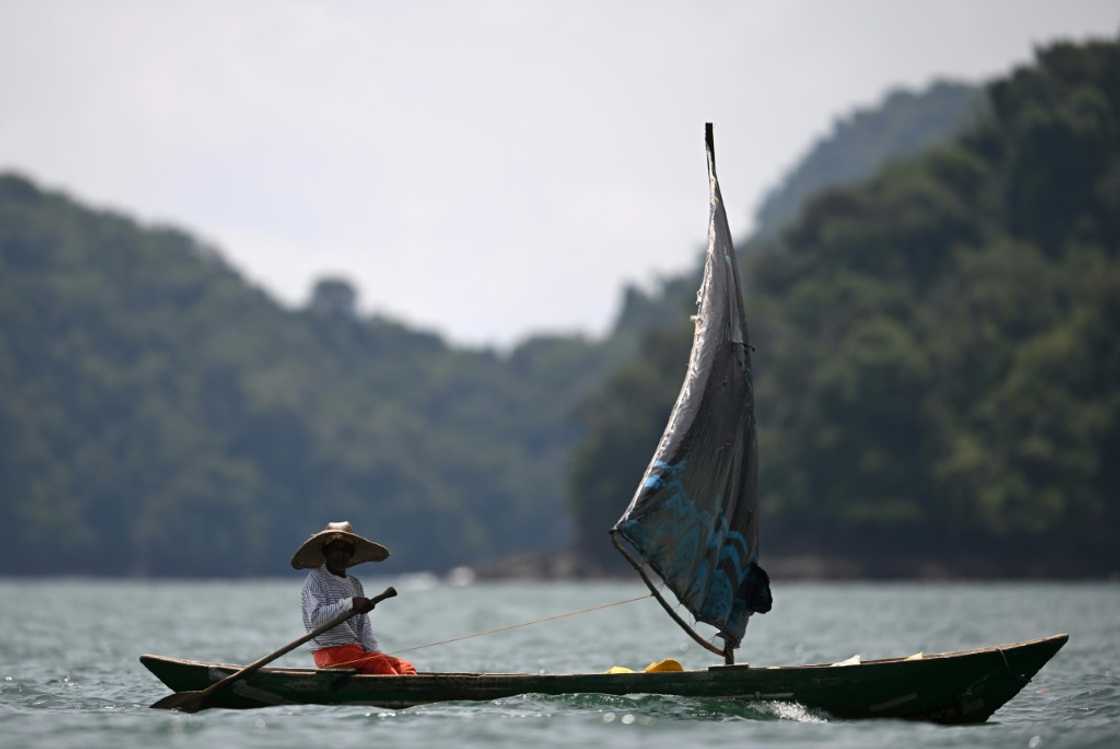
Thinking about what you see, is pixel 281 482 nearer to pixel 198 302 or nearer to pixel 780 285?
pixel 198 302

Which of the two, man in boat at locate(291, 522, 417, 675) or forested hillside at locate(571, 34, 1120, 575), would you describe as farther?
forested hillside at locate(571, 34, 1120, 575)

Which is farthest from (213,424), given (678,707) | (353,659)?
(678,707)

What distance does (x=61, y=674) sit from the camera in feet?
78.7

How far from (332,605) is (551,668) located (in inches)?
335

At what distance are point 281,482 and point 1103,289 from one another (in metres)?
101

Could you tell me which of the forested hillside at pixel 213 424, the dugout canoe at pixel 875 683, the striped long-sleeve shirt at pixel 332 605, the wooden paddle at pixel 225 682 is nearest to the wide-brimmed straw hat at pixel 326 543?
the striped long-sleeve shirt at pixel 332 605

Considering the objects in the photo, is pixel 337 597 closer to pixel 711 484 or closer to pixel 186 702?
pixel 186 702

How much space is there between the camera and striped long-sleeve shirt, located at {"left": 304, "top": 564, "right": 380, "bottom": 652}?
18312mm

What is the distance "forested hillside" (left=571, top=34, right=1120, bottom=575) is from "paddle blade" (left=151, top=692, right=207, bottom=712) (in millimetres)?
64030

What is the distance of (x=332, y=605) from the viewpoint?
60.0ft

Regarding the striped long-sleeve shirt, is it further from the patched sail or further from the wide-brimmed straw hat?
the patched sail

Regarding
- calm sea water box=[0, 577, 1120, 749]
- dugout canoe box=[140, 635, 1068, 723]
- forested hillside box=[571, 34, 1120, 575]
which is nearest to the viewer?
calm sea water box=[0, 577, 1120, 749]

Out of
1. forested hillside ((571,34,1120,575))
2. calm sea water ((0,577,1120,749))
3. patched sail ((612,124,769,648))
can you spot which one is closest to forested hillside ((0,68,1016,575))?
forested hillside ((571,34,1120,575))

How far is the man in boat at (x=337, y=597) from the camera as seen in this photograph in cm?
1834
